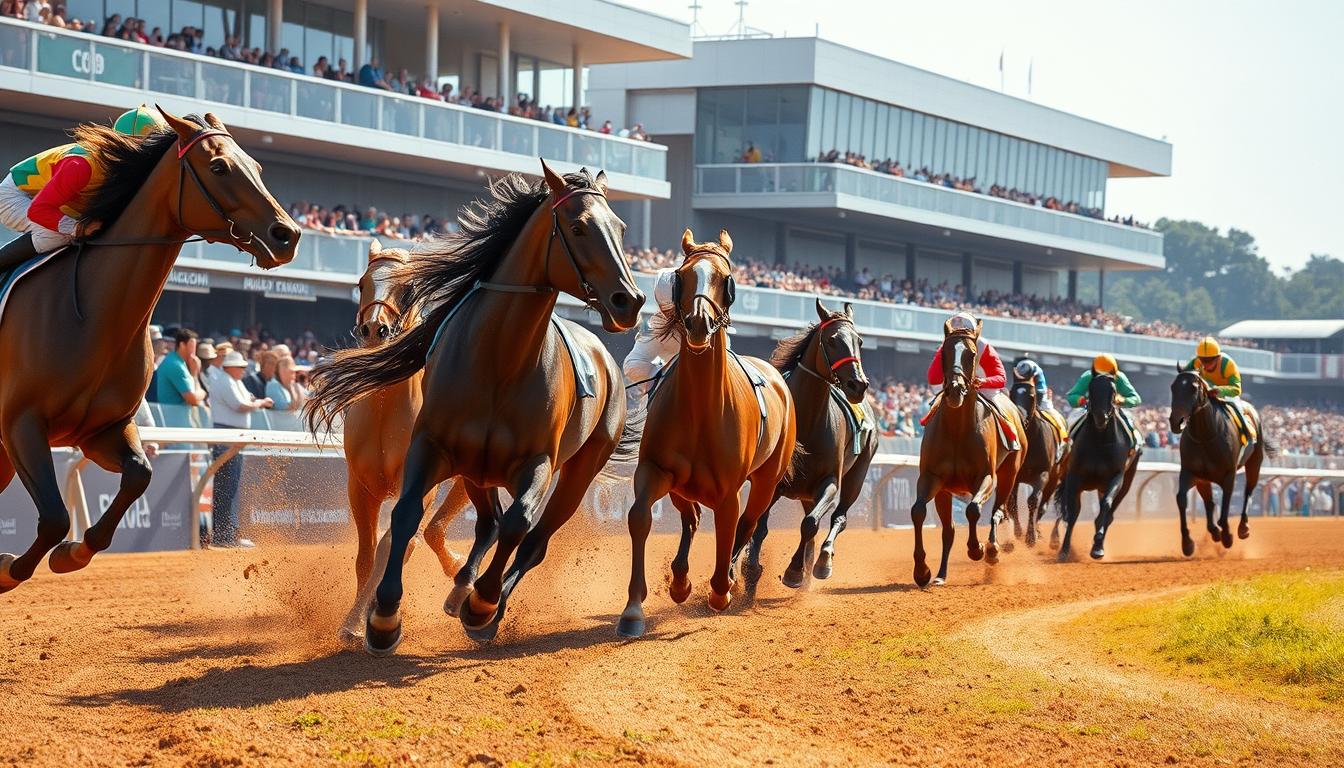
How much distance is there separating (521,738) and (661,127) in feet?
120

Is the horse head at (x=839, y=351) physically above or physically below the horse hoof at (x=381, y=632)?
above

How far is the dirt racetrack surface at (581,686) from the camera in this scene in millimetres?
5359

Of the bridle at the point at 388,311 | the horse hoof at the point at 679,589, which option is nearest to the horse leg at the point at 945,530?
the horse hoof at the point at 679,589

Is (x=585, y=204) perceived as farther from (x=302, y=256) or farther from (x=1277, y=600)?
(x=302, y=256)

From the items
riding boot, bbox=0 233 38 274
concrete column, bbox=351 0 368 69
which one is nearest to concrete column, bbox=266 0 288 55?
concrete column, bbox=351 0 368 69

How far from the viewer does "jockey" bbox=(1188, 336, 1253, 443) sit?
16906 mm

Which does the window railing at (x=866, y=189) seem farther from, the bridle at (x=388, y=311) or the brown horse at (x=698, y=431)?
the bridle at (x=388, y=311)

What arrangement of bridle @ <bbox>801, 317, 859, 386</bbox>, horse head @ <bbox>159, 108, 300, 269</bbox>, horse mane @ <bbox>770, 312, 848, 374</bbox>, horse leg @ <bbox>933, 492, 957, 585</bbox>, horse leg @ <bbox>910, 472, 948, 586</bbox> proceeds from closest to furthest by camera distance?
horse head @ <bbox>159, 108, 300, 269</bbox>
bridle @ <bbox>801, 317, 859, 386</bbox>
horse mane @ <bbox>770, 312, 848, 374</bbox>
horse leg @ <bbox>910, 472, 948, 586</bbox>
horse leg @ <bbox>933, 492, 957, 585</bbox>

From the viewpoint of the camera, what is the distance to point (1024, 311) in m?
46.5

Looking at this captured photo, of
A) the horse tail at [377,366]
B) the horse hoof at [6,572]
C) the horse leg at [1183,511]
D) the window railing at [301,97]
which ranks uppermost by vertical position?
the window railing at [301,97]

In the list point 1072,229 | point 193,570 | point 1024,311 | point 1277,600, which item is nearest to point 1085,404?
point 1277,600

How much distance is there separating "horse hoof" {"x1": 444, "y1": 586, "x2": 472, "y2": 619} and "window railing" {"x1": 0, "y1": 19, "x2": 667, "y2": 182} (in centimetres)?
1684

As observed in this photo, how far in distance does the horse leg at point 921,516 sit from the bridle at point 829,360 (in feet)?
5.80

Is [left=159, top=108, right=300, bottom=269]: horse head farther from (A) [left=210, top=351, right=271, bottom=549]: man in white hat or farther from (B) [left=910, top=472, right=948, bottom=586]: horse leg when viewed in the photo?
(B) [left=910, top=472, right=948, bottom=586]: horse leg
